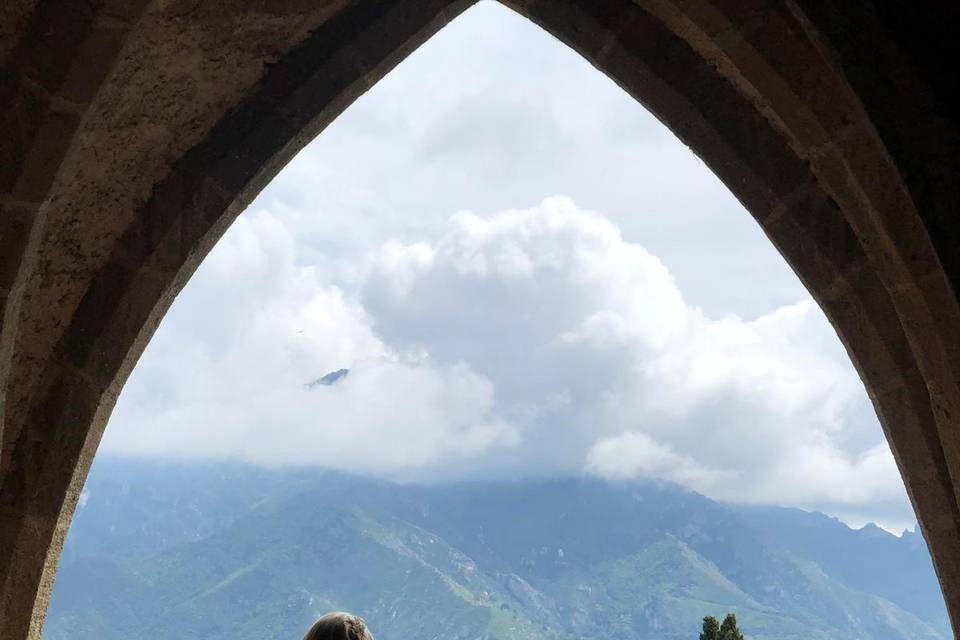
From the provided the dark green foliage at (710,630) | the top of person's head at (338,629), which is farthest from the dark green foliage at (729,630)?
the top of person's head at (338,629)

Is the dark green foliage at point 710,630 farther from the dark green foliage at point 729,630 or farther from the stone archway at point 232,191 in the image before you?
the stone archway at point 232,191

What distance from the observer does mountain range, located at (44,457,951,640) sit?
14175 centimetres

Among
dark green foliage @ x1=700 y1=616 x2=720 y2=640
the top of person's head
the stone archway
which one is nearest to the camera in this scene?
the top of person's head

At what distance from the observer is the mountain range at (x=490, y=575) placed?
141750 mm

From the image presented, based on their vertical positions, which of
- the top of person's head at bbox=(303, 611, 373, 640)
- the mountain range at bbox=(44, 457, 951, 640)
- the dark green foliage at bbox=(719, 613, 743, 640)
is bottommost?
the top of person's head at bbox=(303, 611, 373, 640)

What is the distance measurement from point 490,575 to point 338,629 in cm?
17524

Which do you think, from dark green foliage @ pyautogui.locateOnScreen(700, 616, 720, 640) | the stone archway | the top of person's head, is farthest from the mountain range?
the top of person's head

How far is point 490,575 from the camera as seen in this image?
173 m

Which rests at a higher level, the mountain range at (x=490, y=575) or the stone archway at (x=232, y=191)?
the mountain range at (x=490, y=575)

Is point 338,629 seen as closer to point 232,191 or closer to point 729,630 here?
point 232,191

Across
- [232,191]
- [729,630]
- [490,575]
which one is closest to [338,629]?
[232,191]

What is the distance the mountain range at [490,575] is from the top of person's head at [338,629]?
413ft

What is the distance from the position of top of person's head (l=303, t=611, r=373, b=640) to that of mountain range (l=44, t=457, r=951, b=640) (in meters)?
126

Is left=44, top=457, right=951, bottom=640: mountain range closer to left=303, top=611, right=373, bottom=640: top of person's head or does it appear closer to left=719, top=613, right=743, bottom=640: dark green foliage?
left=719, top=613, right=743, bottom=640: dark green foliage
